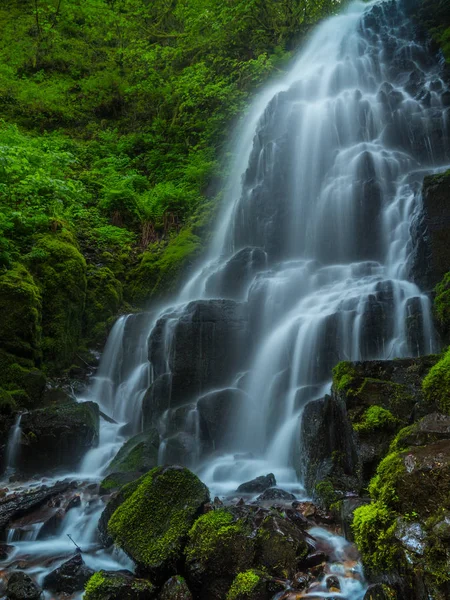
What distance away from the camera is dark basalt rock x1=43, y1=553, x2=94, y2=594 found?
4.29 m

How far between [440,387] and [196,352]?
629cm

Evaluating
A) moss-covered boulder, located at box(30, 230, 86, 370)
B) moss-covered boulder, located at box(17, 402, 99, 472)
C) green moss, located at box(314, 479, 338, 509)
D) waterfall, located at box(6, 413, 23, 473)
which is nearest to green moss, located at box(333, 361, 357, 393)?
green moss, located at box(314, 479, 338, 509)

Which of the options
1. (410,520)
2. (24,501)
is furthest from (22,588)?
(410,520)

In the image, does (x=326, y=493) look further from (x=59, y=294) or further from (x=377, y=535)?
(x=59, y=294)

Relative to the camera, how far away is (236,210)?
15.4 m

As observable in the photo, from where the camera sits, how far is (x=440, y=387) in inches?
159

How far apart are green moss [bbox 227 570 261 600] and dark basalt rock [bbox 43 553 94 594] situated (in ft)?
5.27

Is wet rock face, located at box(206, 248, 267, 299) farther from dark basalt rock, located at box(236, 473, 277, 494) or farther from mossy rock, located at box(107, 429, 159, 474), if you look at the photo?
dark basalt rock, located at box(236, 473, 277, 494)

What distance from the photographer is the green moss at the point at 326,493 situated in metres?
4.96

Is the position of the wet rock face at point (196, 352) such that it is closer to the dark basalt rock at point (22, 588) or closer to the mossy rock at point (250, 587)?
the dark basalt rock at point (22, 588)

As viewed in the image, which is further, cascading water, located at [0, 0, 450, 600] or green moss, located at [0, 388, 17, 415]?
green moss, located at [0, 388, 17, 415]

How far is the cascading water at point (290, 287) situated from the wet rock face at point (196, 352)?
3 centimetres

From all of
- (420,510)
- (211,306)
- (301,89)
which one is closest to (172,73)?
(301,89)

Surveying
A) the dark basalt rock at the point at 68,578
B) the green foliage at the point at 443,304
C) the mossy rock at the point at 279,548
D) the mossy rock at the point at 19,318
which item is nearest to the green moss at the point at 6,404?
the mossy rock at the point at 19,318
